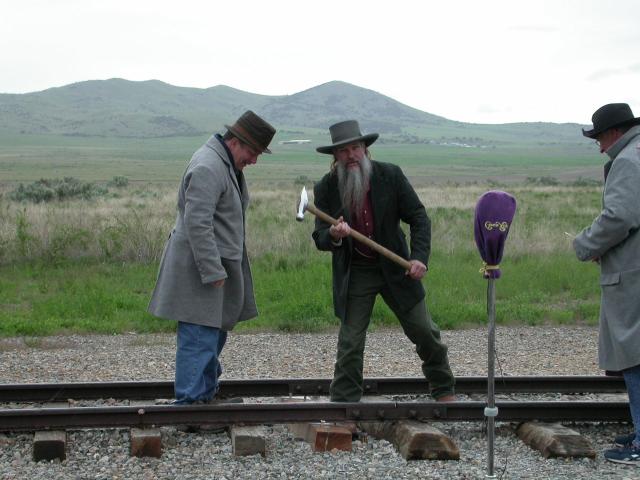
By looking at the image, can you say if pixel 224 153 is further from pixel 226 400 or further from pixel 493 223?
pixel 493 223

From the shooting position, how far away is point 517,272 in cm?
1431

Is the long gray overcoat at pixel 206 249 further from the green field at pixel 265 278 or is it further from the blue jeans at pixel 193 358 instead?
the green field at pixel 265 278

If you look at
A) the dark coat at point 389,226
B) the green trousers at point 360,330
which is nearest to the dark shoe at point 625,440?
the green trousers at point 360,330

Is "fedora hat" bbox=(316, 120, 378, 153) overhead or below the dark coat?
overhead

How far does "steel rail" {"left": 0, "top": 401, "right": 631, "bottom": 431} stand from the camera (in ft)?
20.0

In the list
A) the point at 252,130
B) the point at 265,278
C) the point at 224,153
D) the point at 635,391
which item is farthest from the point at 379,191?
the point at 265,278

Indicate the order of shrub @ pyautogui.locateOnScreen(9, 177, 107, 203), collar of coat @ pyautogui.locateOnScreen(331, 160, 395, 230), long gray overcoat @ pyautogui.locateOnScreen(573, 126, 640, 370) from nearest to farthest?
long gray overcoat @ pyautogui.locateOnScreen(573, 126, 640, 370), collar of coat @ pyautogui.locateOnScreen(331, 160, 395, 230), shrub @ pyautogui.locateOnScreen(9, 177, 107, 203)

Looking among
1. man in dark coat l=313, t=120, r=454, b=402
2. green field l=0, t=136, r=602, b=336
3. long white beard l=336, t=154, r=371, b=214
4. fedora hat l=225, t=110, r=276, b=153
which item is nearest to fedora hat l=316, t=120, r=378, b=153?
man in dark coat l=313, t=120, r=454, b=402

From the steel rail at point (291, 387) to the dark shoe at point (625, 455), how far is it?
1.57m

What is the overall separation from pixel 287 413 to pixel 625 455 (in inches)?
82.1

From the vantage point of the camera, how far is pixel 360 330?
21.8 feet

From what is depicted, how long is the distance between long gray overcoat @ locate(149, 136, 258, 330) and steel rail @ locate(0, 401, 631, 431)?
0.60 meters

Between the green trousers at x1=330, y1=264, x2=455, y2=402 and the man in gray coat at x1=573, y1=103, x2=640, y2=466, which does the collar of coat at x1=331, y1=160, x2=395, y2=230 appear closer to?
the green trousers at x1=330, y1=264, x2=455, y2=402

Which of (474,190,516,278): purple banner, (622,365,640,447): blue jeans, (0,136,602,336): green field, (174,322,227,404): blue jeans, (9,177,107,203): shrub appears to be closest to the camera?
(474,190,516,278): purple banner
